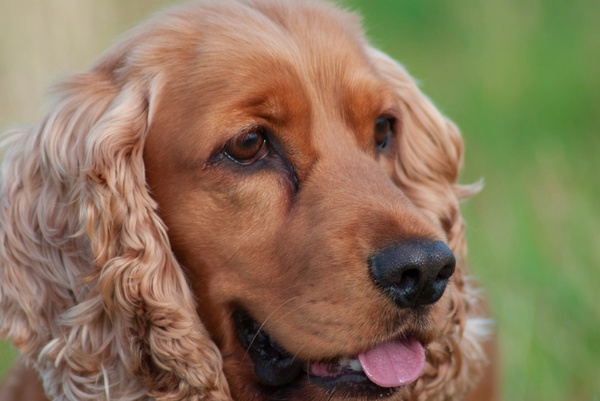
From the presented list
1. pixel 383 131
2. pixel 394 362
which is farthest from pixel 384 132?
pixel 394 362

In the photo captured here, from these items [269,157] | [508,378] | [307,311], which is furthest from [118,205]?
[508,378]

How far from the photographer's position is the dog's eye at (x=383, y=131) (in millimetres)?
3920

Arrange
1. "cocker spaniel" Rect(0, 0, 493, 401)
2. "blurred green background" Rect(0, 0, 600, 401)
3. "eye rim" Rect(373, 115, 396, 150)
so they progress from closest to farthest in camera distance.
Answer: "cocker spaniel" Rect(0, 0, 493, 401), "eye rim" Rect(373, 115, 396, 150), "blurred green background" Rect(0, 0, 600, 401)

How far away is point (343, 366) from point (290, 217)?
1.79 ft

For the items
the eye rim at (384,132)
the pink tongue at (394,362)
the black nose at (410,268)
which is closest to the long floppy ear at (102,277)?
the pink tongue at (394,362)

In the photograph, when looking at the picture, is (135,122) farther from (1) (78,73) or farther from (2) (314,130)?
(2) (314,130)

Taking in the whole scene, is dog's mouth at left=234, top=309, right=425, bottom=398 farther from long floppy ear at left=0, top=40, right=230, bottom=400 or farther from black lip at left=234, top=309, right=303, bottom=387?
long floppy ear at left=0, top=40, right=230, bottom=400

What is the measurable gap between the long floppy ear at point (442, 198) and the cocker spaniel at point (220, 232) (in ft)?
1.54

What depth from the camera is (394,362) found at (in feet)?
11.0

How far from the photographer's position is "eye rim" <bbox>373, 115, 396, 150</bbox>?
154 inches

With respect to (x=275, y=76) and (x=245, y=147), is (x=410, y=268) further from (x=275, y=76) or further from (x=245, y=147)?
(x=275, y=76)

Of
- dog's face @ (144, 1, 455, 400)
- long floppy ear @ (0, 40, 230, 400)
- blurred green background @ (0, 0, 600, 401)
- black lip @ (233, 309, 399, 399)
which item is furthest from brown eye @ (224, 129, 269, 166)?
blurred green background @ (0, 0, 600, 401)

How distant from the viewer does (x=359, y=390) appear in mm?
3348

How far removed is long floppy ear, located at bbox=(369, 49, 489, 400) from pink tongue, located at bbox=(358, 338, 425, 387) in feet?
1.60
